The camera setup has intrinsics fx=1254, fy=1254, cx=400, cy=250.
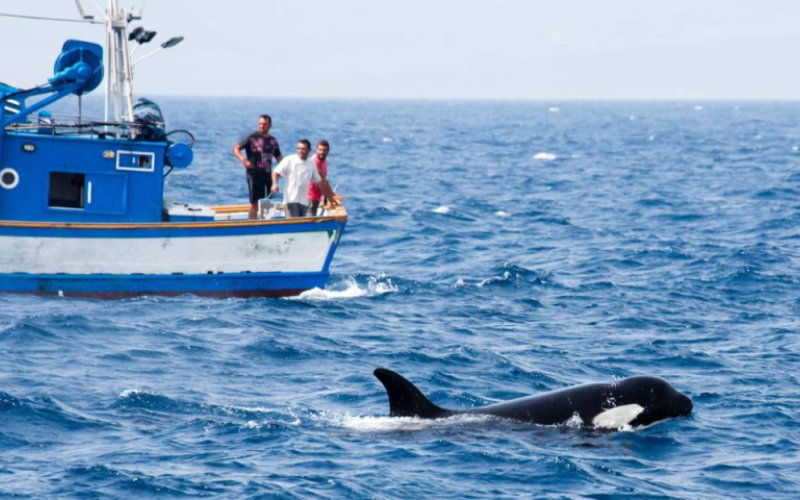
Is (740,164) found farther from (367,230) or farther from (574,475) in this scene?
(574,475)

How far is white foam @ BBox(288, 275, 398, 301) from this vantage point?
22.7m

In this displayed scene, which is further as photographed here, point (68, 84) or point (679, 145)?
point (679, 145)

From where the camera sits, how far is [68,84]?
22.3m

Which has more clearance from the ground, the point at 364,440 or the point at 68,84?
the point at 68,84

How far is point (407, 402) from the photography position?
546 inches

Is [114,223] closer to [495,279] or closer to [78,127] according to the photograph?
[78,127]

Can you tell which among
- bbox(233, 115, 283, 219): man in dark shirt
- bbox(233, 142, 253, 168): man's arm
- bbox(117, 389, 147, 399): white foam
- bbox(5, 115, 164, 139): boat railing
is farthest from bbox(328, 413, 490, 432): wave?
bbox(5, 115, 164, 139): boat railing

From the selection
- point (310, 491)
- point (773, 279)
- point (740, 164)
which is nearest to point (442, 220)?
point (773, 279)

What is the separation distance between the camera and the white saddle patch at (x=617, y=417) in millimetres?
13969

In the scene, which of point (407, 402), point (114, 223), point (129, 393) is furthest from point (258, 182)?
point (407, 402)

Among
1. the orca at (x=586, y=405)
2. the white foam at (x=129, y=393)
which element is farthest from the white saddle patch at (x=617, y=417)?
the white foam at (x=129, y=393)

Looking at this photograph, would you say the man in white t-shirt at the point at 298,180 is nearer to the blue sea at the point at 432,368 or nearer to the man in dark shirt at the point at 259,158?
the man in dark shirt at the point at 259,158

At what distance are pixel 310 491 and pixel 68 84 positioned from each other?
1278 centimetres

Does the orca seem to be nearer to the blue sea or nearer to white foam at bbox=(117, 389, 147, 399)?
the blue sea
